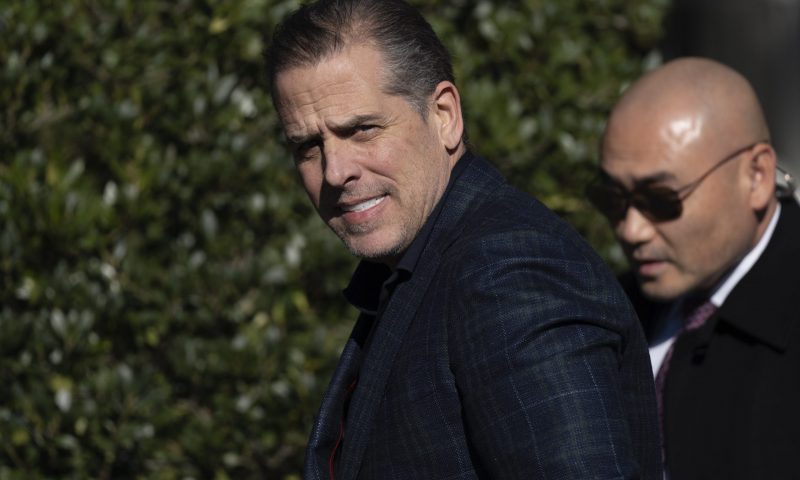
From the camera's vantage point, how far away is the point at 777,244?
2.90 meters

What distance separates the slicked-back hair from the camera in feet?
6.46

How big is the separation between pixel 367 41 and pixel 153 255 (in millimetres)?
2084

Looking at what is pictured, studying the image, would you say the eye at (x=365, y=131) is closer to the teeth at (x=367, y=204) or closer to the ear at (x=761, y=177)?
the teeth at (x=367, y=204)

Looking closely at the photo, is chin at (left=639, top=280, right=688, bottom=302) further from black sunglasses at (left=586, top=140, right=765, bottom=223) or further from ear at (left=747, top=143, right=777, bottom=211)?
ear at (left=747, top=143, right=777, bottom=211)

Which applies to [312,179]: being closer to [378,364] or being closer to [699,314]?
[378,364]

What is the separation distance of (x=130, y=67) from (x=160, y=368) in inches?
39.9

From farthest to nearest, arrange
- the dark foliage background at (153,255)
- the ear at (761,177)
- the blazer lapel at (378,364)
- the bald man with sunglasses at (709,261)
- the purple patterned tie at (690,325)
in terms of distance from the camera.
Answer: the dark foliage background at (153,255), the ear at (761,177), the purple patterned tie at (690,325), the bald man with sunglasses at (709,261), the blazer lapel at (378,364)

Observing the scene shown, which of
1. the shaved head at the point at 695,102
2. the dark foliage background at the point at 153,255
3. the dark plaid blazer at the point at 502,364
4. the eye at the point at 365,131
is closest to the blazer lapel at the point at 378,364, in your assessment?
the dark plaid blazer at the point at 502,364

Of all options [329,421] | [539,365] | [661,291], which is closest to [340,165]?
[329,421]

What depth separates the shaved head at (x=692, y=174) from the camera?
2920 mm

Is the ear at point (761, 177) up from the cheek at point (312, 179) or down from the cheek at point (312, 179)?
down

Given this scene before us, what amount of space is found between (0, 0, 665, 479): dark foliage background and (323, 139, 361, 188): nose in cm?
190

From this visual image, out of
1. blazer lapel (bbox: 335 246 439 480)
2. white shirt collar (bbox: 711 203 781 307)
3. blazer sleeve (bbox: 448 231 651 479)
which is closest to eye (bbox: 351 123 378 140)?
blazer lapel (bbox: 335 246 439 480)

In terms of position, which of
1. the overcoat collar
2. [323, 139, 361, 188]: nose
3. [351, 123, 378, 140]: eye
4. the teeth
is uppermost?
[351, 123, 378, 140]: eye
